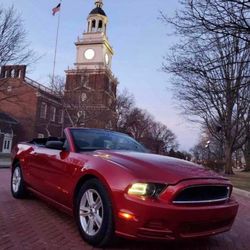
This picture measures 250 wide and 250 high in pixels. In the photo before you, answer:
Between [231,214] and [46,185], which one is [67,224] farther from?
[231,214]

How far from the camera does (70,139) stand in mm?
5863

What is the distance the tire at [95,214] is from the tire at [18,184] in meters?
2.66

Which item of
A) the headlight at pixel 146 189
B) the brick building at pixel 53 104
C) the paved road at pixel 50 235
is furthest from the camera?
the brick building at pixel 53 104

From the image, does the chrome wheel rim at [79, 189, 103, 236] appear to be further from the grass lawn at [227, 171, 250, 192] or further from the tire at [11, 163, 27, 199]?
the grass lawn at [227, 171, 250, 192]

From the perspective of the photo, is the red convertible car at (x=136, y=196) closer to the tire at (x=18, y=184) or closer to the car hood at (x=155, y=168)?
the car hood at (x=155, y=168)

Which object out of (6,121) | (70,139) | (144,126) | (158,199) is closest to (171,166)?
(158,199)

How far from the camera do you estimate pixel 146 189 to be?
4254 millimetres

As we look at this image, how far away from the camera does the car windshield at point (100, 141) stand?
583 cm

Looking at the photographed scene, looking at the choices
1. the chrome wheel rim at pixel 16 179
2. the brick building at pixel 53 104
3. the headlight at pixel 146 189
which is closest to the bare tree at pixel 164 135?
the brick building at pixel 53 104

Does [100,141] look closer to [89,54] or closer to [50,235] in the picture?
[50,235]

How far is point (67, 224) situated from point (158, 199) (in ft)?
6.58

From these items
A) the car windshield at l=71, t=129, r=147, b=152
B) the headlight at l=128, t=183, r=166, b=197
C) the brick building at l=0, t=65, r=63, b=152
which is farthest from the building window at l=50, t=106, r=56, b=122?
the headlight at l=128, t=183, r=166, b=197

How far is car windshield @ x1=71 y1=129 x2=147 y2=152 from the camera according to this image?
5.83 m

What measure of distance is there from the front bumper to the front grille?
0.08 meters
